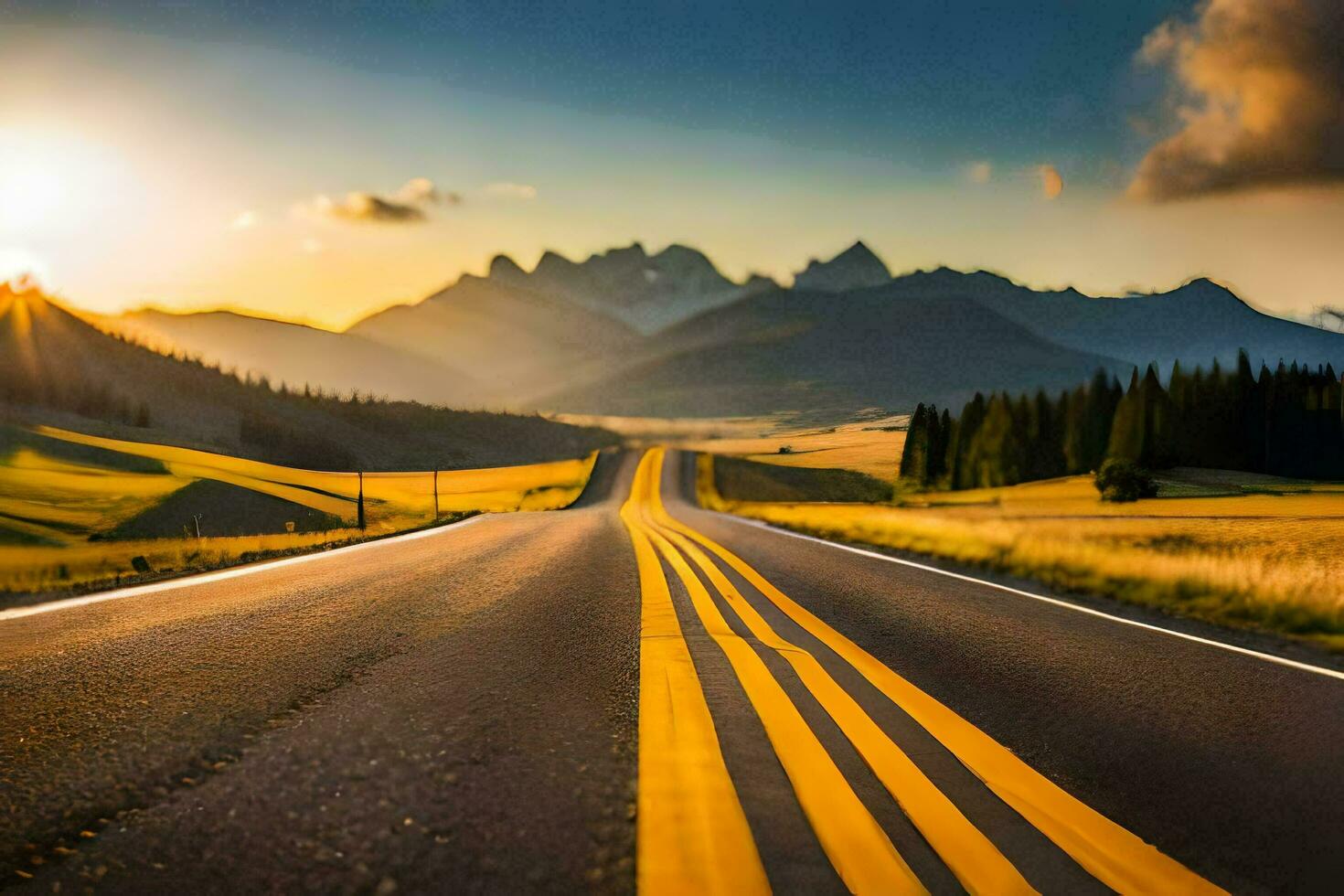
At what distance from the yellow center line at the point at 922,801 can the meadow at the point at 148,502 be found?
7.81 m

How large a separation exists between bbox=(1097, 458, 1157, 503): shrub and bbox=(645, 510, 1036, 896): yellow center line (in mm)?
55559

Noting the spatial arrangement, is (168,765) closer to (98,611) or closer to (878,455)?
(98,611)

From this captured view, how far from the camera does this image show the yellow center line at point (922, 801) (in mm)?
2048

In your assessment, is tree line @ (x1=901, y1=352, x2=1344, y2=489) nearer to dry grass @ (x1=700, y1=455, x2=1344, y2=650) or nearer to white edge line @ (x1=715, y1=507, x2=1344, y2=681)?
dry grass @ (x1=700, y1=455, x2=1344, y2=650)

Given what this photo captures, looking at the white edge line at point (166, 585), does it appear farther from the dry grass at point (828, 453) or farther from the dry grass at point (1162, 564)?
the dry grass at point (828, 453)

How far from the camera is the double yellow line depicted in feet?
6.63

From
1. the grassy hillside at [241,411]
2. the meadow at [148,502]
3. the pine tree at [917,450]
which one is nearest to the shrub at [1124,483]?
the pine tree at [917,450]

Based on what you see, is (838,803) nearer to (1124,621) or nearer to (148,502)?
(1124,621)

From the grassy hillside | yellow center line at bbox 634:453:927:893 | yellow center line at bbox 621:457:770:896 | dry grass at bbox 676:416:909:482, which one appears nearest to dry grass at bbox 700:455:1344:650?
yellow center line at bbox 634:453:927:893

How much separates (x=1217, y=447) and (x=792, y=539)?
257ft

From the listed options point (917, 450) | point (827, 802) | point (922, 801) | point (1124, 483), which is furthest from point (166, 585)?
point (917, 450)

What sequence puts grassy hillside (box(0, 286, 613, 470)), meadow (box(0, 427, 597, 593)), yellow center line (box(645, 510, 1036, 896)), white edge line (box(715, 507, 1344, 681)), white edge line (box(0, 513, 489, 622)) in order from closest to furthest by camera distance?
1. yellow center line (box(645, 510, 1036, 896))
2. white edge line (box(715, 507, 1344, 681))
3. white edge line (box(0, 513, 489, 622))
4. meadow (box(0, 427, 597, 593))
5. grassy hillside (box(0, 286, 613, 470))

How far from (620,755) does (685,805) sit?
510mm

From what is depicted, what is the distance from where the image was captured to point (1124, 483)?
51188mm
